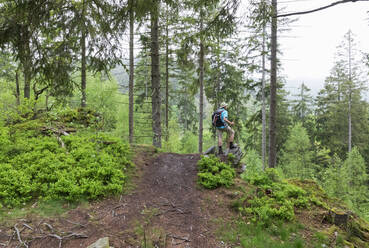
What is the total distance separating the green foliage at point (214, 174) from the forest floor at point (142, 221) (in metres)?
0.20

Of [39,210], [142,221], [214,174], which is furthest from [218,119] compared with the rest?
[39,210]

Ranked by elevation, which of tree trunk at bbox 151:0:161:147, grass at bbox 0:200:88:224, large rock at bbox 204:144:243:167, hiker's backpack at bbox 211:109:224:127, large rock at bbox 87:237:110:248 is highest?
tree trunk at bbox 151:0:161:147

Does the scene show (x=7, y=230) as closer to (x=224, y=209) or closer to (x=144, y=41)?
(x=224, y=209)

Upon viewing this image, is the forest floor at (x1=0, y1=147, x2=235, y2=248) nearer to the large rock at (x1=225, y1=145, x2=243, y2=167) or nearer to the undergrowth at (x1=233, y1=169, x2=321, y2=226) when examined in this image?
the undergrowth at (x1=233, y1=169, x2=321, y2=226)

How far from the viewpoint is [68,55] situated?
16.1ft

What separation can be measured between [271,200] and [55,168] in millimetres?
5166

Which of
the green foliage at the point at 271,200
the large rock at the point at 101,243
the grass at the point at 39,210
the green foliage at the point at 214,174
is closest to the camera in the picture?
the large rock at the point at 101,243

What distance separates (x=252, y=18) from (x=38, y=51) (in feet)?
16.2

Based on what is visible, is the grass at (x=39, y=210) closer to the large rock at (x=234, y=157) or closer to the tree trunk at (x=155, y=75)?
the large rock at (x=234, y=157)

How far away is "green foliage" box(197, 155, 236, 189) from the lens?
218 inches

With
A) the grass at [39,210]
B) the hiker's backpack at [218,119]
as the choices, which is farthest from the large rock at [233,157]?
the grass at [39,210]

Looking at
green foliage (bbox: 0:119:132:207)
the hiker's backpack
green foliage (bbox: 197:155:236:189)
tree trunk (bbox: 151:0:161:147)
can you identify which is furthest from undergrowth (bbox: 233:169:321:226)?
tree trunk (bbox: 151:0:161:147)

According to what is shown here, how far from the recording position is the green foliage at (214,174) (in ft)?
18.2

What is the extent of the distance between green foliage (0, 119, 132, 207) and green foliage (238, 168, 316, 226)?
3.16m
